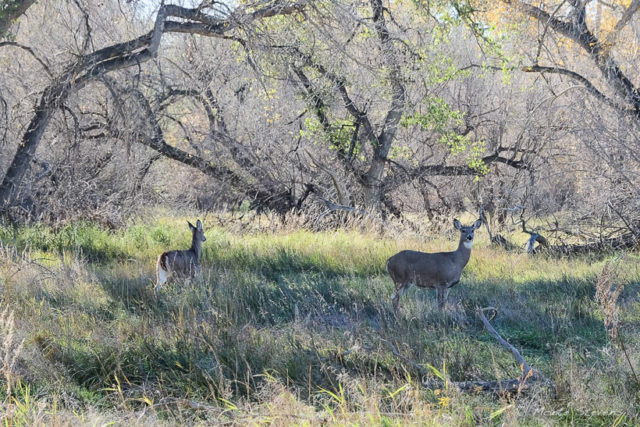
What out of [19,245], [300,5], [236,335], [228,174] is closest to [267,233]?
[228,174]

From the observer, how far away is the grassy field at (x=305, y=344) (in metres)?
5.01

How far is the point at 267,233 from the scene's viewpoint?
50.9 ft

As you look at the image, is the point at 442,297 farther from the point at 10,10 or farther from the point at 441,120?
the point at 441,120

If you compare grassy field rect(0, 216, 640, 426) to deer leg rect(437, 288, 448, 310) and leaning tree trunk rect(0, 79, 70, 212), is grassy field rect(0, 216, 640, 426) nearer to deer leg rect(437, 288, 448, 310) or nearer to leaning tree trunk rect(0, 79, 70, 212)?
deer leg rect(437, 288, 448, 310)

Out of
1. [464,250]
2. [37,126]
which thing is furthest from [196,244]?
[464,250]

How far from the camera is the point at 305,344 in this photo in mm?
6832

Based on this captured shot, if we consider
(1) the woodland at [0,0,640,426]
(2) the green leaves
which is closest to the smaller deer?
(1) the woodland at [0,0,640,426]

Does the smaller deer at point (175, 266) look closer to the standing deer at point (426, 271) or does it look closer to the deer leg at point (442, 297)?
the standing deer at point (426, 271)

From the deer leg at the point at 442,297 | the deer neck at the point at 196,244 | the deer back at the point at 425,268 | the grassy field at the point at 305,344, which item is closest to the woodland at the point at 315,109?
the deer neck at the point at 196,244

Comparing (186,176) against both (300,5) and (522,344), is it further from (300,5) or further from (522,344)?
(522,344)

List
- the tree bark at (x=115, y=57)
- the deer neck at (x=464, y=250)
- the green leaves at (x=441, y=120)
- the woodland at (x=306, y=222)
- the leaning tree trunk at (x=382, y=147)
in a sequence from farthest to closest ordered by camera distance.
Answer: the green leaves at (x=441, y=120) < the leaning tree trunk at (x=382, y=147) < the tree bark at (x=115, y=57) < the deer neck at (x=464, y=250) < the woodland at (x=306, y=222)

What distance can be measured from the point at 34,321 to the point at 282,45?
229 inches

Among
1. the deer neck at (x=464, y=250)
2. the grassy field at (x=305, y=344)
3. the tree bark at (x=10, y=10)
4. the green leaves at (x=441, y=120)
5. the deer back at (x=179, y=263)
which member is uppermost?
the tree bark at (x=10, y=10)

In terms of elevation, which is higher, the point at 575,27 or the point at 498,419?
the point at 575,27
